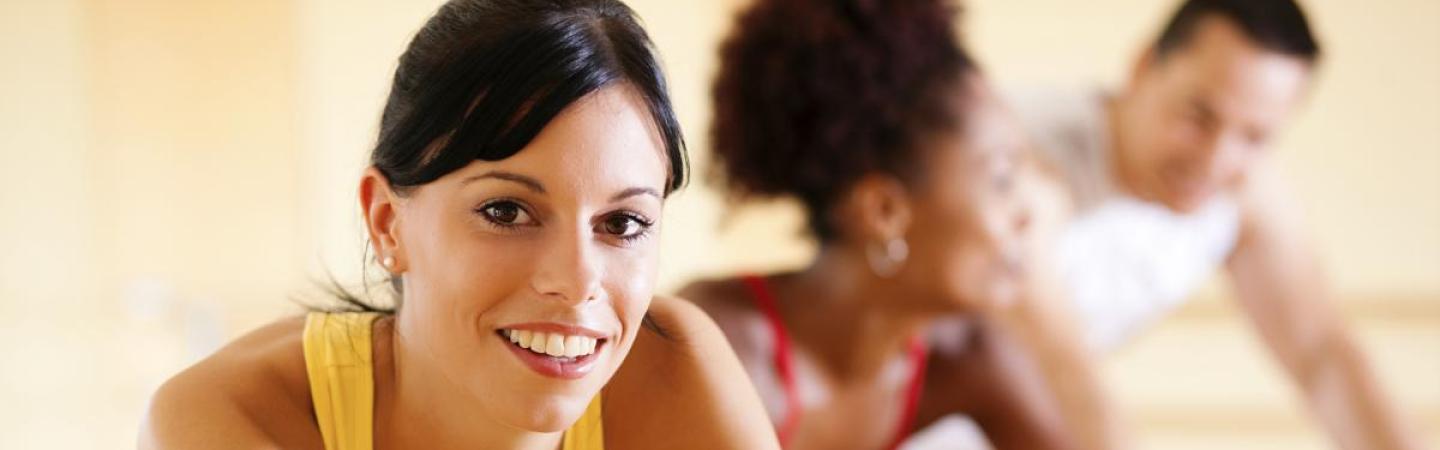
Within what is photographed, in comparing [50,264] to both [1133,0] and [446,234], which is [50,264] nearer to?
[1133,0]

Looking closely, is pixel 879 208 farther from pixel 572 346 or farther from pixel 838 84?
pixel 572 346

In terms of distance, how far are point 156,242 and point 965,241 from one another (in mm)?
2364

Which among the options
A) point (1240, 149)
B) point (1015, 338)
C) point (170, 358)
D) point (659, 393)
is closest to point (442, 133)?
point (659, 393)

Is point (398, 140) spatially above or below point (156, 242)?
above

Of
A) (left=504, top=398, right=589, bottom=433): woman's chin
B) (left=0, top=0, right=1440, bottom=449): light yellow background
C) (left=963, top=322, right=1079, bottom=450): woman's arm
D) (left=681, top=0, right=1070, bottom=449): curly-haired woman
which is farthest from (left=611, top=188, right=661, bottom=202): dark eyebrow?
(left=0, top=0, right=1440, bottom=449): light yellow background

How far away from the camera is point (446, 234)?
819mm

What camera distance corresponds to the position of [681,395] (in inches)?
38.7

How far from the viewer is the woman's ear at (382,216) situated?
0.86m

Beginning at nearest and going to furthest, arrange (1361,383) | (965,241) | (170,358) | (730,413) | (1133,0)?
(730,413), (965,241), (1361,383), (1133,0), (170,358)

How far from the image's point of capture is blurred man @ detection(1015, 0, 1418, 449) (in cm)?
192

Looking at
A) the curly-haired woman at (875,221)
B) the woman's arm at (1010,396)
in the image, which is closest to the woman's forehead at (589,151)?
the curly-haired woman at (875,221)

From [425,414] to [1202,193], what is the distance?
1.28 m

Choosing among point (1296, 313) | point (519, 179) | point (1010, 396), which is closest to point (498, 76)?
point (519, 179)

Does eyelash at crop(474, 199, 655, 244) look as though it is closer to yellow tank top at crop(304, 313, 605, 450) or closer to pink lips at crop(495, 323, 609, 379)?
pink lips at crop(495, 323, 609, 379)
